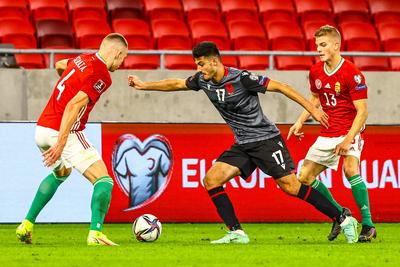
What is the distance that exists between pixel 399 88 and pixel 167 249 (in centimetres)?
804

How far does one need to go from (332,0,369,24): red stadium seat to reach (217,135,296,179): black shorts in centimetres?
1016

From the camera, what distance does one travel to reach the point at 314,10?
1988cm

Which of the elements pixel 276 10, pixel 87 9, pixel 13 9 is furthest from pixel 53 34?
pixel 276 10

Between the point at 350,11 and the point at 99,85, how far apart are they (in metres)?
11.1

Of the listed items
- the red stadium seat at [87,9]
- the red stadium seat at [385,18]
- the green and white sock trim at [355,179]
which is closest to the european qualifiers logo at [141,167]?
the green and white sock trim at [355,179]

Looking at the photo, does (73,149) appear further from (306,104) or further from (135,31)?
(135,31)

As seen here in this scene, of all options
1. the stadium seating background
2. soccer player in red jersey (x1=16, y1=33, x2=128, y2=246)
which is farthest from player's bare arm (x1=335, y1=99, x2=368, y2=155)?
the stadium seating background

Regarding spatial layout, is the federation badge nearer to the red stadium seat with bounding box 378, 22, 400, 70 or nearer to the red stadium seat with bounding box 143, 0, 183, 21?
the red stadium seat with bounding box 378, 22, 400, 70

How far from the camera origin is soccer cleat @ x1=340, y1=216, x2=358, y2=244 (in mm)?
10039

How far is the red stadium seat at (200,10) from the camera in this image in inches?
760

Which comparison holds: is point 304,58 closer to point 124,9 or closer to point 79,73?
point 124,9

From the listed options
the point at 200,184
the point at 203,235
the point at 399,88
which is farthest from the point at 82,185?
the point at 399,88

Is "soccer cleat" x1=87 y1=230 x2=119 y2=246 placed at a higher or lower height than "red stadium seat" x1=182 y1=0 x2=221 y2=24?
lower

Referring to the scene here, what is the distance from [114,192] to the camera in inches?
535
